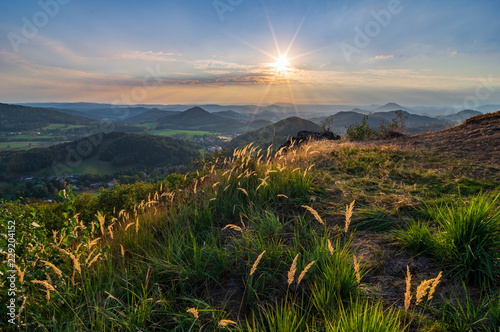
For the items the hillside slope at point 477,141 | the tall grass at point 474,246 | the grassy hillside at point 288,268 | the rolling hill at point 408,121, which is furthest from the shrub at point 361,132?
the tall grass at point 474,246

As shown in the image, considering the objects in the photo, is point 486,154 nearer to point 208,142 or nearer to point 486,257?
point 486,257

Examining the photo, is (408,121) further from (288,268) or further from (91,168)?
(91,168)

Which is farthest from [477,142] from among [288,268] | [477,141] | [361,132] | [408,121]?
[288,268]

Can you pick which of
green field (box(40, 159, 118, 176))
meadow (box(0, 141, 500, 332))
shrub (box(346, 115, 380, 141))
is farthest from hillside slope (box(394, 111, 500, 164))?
green field (box(40, 159, 118, 176))

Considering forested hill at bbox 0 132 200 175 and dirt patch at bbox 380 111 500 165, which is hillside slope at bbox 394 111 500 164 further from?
forested hill at bbox 0 132 200 175

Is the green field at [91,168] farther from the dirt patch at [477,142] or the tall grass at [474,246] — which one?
the tall grass at [474,246]

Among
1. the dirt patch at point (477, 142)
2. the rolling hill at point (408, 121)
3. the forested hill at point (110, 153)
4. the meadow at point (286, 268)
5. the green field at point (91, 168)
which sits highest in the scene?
the rolling hill at point (408, 121)
